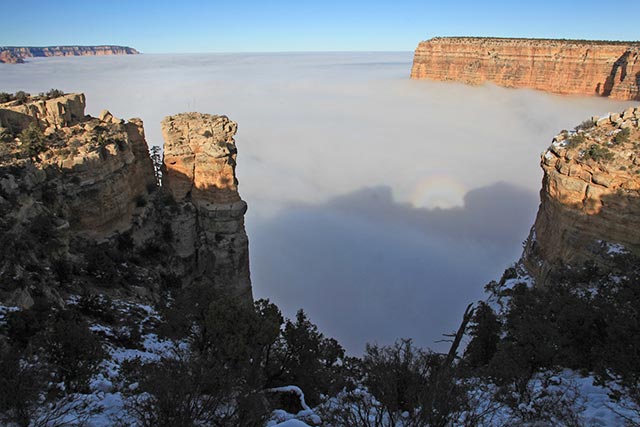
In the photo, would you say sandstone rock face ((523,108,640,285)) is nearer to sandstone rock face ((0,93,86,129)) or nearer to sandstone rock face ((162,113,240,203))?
sandstone rock face ((162,113,240,203))

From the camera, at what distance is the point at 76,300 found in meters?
18.1

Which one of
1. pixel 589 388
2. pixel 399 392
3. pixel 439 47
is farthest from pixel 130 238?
pixel 439 47

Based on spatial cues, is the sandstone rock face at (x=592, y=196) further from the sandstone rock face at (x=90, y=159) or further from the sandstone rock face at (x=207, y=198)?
the sandstone rock face at (x=90, y=159)

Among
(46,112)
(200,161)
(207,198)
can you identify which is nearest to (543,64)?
(200,161)

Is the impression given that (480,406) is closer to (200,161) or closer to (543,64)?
(200,161)

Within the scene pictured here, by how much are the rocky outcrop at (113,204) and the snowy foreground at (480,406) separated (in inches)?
258

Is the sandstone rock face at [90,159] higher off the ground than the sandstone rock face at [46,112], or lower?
lower

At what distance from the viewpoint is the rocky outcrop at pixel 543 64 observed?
89188 millimetres

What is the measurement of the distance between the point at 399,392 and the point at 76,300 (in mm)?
14646

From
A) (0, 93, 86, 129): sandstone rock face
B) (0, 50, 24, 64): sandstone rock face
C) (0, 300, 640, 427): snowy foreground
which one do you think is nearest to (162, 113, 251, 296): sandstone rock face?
(0, 93, 86, 129): sandstone rock face

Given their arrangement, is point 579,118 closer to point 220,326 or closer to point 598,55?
point 598,55

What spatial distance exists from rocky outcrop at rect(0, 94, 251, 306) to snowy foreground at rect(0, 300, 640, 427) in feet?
21.5

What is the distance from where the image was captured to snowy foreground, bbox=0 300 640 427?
30.5 feet

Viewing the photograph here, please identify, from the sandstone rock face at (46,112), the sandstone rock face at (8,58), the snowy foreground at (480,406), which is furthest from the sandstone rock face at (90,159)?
the sandstone rock face at (8,58)
